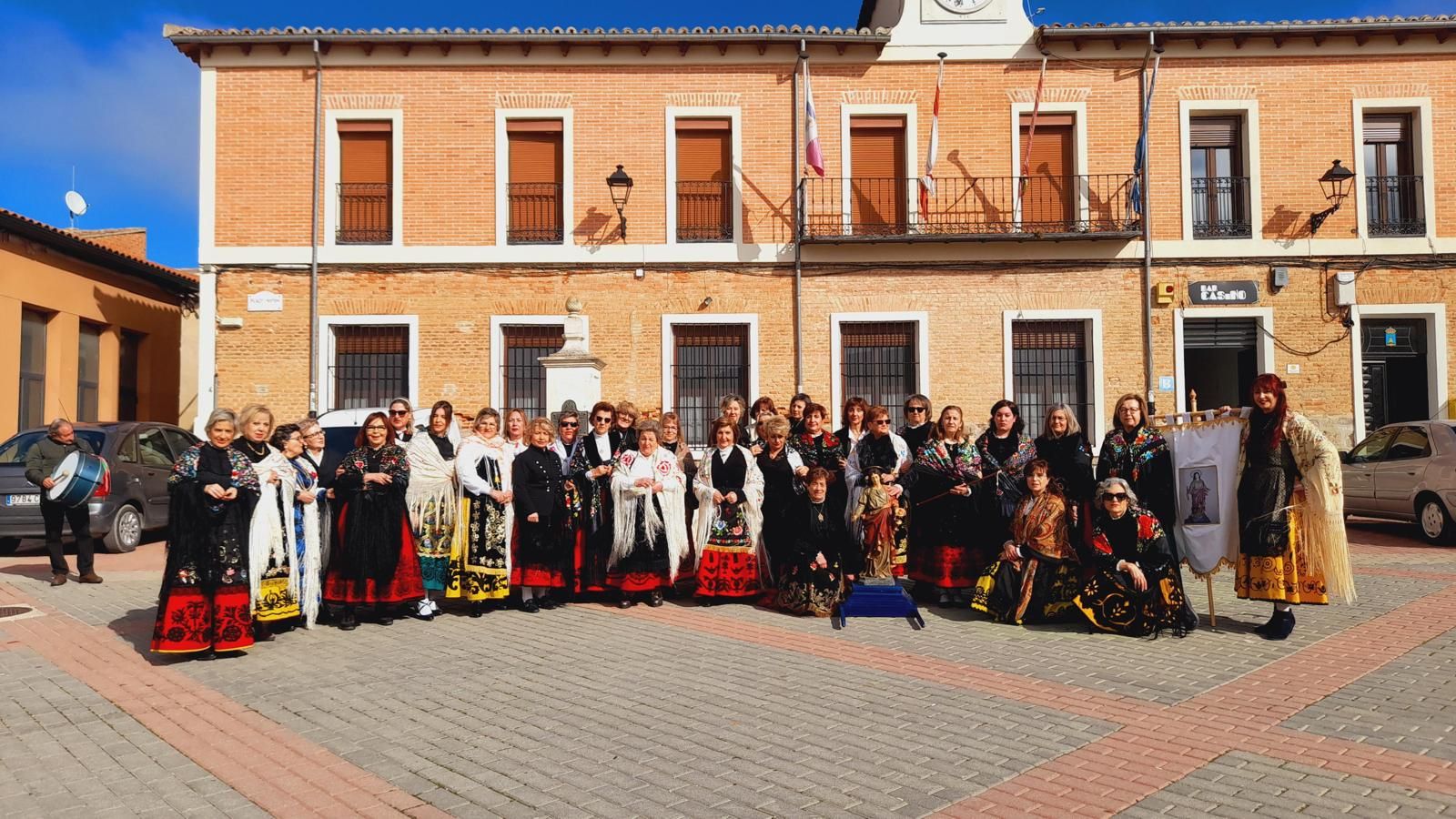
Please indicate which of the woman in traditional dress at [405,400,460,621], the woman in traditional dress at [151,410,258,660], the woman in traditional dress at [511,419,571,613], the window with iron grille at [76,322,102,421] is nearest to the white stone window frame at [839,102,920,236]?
the woman in traditional dress at [511,419,571,613]

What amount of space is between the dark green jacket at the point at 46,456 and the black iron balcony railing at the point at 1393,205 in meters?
18.4

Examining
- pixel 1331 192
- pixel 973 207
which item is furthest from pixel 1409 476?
pixel 973 207

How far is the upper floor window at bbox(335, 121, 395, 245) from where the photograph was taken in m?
15.7

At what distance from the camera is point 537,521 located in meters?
7.77

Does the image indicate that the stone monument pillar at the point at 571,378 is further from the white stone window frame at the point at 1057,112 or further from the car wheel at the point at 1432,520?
the car wheel at the point at 1432,520

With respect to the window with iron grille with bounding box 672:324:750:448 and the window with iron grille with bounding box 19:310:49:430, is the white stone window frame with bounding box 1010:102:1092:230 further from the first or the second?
the window with iron grille with bounding box 19:310:49:430

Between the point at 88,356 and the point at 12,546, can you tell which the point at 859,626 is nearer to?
the point at 12,546

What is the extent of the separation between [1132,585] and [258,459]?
6.20 m

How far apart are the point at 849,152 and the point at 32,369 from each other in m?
15.2

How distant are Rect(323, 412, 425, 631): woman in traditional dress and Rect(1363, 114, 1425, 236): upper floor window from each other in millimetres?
15853

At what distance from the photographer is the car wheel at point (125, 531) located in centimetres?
1140

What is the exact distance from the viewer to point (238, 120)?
15547mm

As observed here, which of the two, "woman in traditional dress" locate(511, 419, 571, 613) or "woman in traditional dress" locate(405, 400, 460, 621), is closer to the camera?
"woman in traditional dress" locate(405, 400, 460, 621)

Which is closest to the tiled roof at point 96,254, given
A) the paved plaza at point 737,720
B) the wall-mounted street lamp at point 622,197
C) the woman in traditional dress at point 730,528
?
the wall-mounted street lamp at point 622,197
